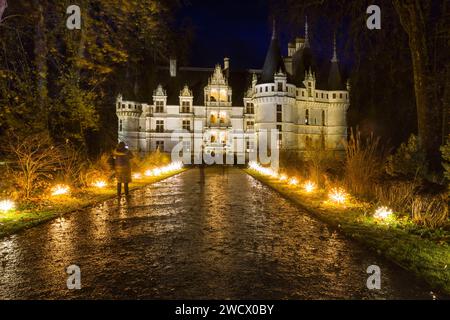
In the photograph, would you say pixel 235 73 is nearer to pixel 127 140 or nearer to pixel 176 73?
pixel 176 73

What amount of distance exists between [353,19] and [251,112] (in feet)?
111

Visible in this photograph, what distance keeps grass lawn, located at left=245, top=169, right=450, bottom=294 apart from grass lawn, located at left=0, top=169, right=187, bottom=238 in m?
6.38

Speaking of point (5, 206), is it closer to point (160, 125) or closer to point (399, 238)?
point (399, 238)

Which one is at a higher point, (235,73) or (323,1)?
(235,73)

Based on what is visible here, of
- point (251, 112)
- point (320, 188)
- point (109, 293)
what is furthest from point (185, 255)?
point (251, 112)

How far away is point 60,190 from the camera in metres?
11.9

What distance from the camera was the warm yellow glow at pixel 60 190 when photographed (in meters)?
11.7

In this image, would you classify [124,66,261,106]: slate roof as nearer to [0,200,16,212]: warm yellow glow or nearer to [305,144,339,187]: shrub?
[305,144,339,187]: shrub

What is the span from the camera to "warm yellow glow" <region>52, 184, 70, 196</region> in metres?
11.7

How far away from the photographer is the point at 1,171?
433 inches

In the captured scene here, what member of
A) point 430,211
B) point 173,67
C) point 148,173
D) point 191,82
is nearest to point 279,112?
point 191,82

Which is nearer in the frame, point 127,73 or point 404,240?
point 404,240

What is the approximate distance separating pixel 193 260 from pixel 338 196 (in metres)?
6.60
